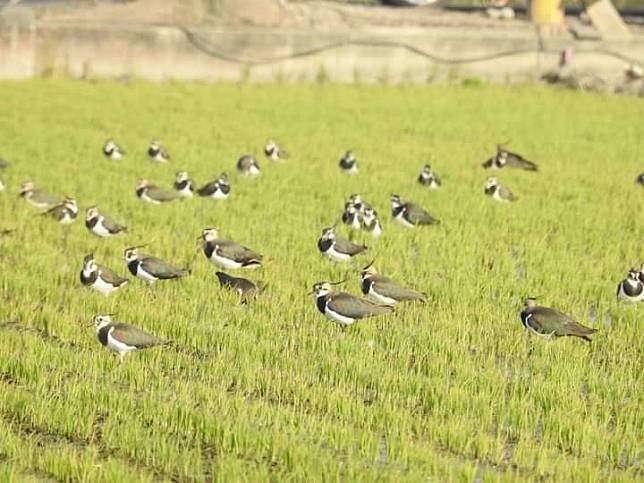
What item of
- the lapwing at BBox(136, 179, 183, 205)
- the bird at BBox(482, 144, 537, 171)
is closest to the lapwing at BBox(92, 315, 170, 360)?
the lapwing at BBox(136, 179, 183, 205)

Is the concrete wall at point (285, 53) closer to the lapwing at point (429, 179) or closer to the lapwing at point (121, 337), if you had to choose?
the lapwing at point (429, 179)

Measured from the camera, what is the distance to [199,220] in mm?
13766

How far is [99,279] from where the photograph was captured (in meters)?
10.3

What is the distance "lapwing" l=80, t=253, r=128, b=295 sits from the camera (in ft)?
33.7

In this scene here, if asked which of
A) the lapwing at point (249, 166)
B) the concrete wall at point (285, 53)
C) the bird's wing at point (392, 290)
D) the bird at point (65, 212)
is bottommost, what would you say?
the concrete wall at point (285, 53)

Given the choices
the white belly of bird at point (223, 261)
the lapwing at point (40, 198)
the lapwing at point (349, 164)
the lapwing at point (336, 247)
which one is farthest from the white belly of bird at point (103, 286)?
the lapwing at point (349, 164)

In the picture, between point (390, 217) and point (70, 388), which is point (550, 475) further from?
point (390, 217)

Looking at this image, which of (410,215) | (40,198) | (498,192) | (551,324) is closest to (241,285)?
(551,324)

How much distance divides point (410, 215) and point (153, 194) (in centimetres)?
274

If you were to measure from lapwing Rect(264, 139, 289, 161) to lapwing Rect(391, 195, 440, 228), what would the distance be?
439 cm

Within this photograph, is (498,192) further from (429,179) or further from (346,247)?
(346,247)

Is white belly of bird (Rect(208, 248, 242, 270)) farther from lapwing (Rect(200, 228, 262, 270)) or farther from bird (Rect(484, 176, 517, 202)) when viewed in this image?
bird (Rect(484, 176, 517, 202))

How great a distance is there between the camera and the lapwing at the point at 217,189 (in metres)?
14.7

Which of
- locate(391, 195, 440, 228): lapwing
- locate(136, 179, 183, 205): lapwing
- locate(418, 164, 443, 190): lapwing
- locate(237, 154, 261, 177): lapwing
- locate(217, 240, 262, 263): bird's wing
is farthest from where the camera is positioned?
locate(237, 154, 261, 177): lapwing
